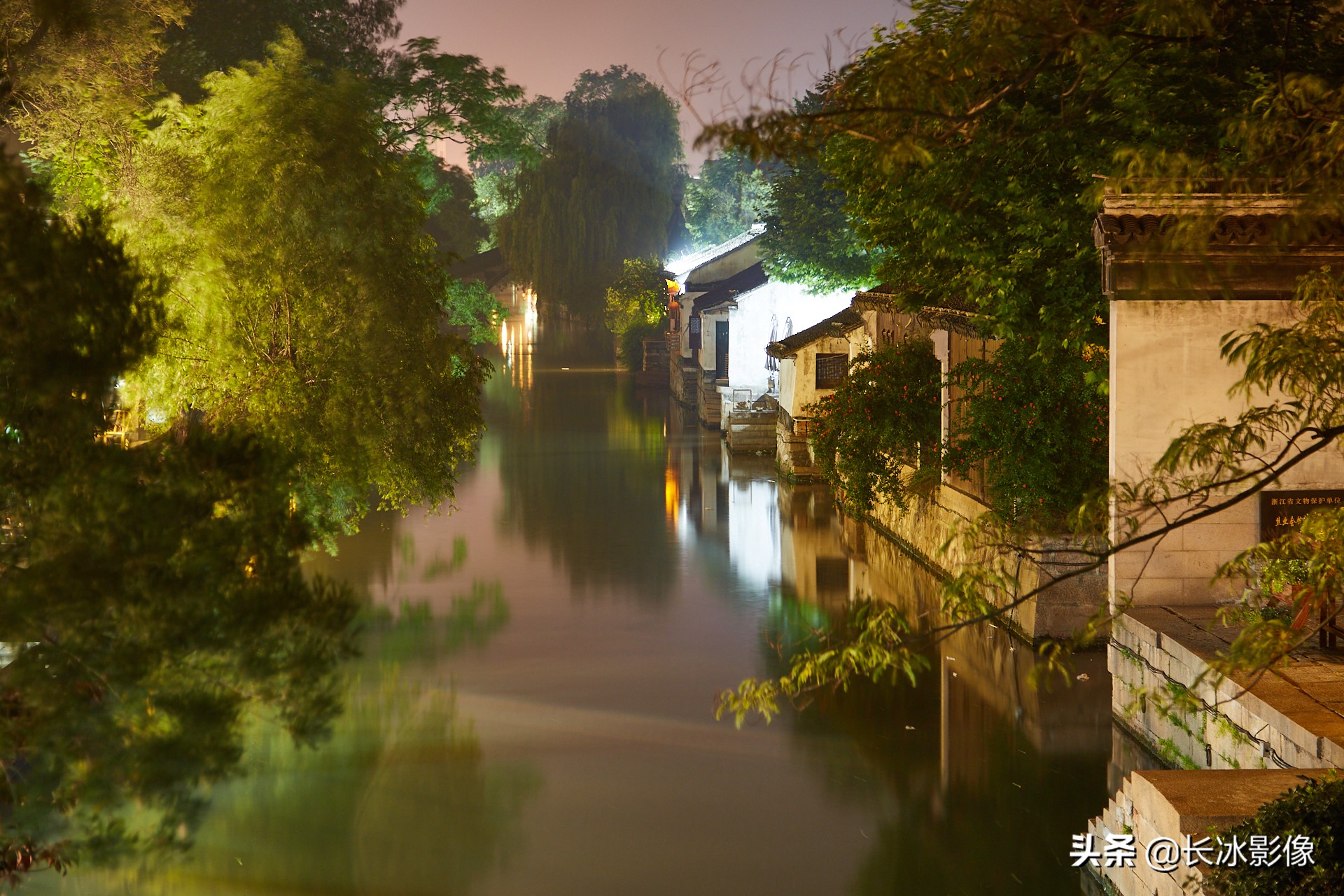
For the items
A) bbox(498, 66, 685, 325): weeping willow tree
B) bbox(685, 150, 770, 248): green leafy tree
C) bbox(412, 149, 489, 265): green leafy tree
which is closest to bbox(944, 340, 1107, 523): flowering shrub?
bbox(498, 66, 685, 325): weeping willow tree

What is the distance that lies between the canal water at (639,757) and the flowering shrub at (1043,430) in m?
1.77

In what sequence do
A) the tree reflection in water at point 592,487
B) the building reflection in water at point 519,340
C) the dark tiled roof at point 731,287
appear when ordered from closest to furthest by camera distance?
the tree reflection in water at point 592,487
the dark tiled roof at point 731,287
the building reflection in water at point 519,340

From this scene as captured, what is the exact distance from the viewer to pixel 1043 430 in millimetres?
12734

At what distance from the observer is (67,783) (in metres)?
4.23

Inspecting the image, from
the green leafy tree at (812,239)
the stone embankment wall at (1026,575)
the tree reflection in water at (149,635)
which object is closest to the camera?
the tree reflection in water at (149,635)

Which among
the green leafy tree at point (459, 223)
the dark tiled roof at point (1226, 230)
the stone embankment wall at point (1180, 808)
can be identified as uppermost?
the green leafy tree at point (459, 223)

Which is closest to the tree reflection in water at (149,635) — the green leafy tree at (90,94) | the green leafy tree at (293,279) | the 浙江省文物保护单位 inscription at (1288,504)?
the green leafy tree at (293,279)

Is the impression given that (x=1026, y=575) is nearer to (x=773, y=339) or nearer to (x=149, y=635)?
(x=149, y=635)

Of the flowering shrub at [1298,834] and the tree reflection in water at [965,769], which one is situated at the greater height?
the flowering shrub at [1298,834]

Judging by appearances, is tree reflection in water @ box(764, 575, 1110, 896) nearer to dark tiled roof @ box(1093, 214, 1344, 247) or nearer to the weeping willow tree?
dark tiled roof @ box(1093, 214, 1344, 247)

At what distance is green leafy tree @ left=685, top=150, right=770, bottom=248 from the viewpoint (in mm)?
79250

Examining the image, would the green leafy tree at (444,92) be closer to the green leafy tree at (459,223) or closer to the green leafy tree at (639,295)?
the green leafy tree at (639,295)

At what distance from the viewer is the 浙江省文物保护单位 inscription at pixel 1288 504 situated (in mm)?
9977

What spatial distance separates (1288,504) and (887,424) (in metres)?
7.59
